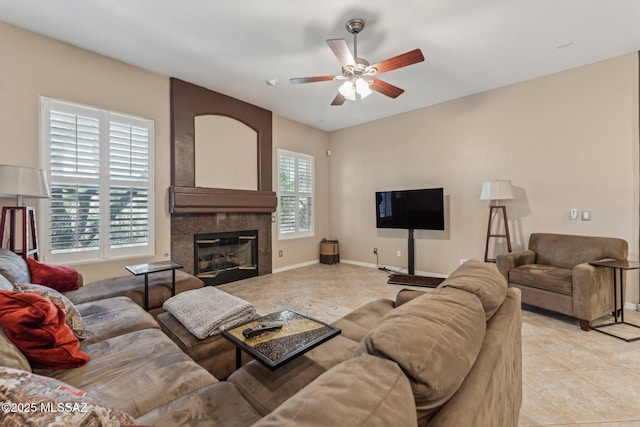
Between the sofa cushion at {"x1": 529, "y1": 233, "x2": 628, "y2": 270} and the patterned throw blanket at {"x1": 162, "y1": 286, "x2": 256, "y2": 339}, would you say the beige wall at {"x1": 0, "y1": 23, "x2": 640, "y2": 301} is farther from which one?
the patterned throw blanket at {"x1": 162, "y1": 286, "x2": 256, "y2": 339}

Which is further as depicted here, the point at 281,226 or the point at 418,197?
the point at 281,226

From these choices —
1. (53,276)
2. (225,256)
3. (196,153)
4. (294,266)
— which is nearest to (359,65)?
(196,153)

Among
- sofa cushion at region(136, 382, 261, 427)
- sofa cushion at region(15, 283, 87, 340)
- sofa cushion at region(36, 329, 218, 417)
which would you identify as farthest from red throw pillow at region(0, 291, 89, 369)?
sofa cushion at region(136, 382, 261, 427)

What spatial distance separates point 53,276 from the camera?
2322 millimetres

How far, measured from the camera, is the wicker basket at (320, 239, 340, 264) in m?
5.85

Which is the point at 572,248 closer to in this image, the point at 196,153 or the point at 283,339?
the point at 283,339

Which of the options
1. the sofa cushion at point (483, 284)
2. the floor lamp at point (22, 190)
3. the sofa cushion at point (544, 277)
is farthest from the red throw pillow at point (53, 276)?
the sofa cushion at point (544, 277)

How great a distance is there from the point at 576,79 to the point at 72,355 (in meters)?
5.50

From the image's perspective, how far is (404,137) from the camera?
16.7 feet

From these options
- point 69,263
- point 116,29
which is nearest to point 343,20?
point 116,29

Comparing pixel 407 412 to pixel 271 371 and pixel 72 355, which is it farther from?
pixel 72 355

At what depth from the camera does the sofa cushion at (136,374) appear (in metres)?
1.10

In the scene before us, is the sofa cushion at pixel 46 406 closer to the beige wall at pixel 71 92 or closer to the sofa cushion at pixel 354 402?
the sofa cushion at pixel 354 402

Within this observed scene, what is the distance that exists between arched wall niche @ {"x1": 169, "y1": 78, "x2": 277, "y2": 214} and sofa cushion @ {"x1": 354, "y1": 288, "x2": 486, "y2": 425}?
369 cm
